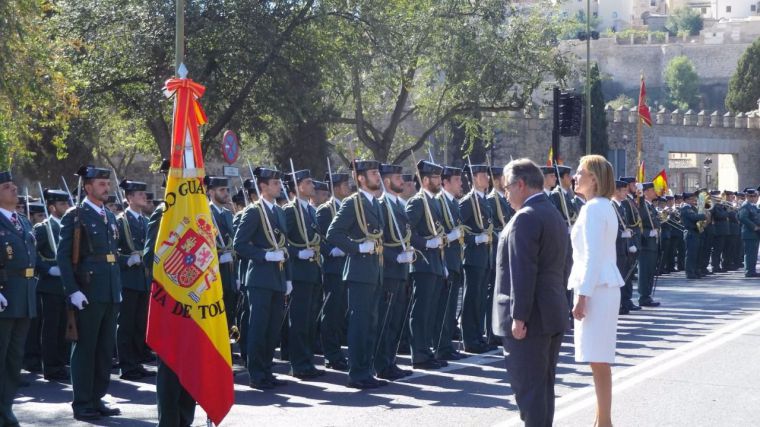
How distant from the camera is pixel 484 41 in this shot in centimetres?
2997

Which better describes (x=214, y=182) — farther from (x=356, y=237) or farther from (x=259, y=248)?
(x=356, y=237)

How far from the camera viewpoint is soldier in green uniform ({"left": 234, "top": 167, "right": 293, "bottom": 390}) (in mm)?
11195

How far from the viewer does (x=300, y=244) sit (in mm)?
12414

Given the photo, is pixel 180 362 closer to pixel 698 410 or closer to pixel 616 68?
pixel 698 410

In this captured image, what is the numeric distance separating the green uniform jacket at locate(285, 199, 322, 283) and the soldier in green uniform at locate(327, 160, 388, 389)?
0.96 meters

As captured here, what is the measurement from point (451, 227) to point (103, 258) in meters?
4.30

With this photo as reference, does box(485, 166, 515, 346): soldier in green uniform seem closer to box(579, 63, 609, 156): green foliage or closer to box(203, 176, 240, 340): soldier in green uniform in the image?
box(203, 176, 240, 340): soldier in green uniform

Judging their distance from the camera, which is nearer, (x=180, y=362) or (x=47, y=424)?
(x=180, y=362)

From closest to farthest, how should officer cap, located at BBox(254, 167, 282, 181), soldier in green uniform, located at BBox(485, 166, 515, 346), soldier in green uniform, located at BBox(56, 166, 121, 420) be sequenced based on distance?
soldier in green uniform, located at BBox(56, 166, 121, 420)
officer cap, located at BBox(254, 167, 282, 181)
soldier in green uniform, located at BBox(485, 166, 515, 346)

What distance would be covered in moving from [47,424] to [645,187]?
14.3 metres

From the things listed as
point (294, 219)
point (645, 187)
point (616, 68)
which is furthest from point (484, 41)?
point (616, 68)

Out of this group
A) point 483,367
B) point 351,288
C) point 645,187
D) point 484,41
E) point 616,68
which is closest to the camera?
point 351,288

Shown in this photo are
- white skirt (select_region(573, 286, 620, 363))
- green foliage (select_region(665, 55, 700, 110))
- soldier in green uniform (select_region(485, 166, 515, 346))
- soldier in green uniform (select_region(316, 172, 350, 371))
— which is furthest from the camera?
green foliage (select_region(665, 55, 700, 110))

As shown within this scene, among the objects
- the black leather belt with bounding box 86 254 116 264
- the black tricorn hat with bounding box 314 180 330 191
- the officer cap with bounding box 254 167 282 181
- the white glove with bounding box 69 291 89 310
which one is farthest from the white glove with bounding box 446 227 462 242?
the white glove with bounding box 69 291 89 310
